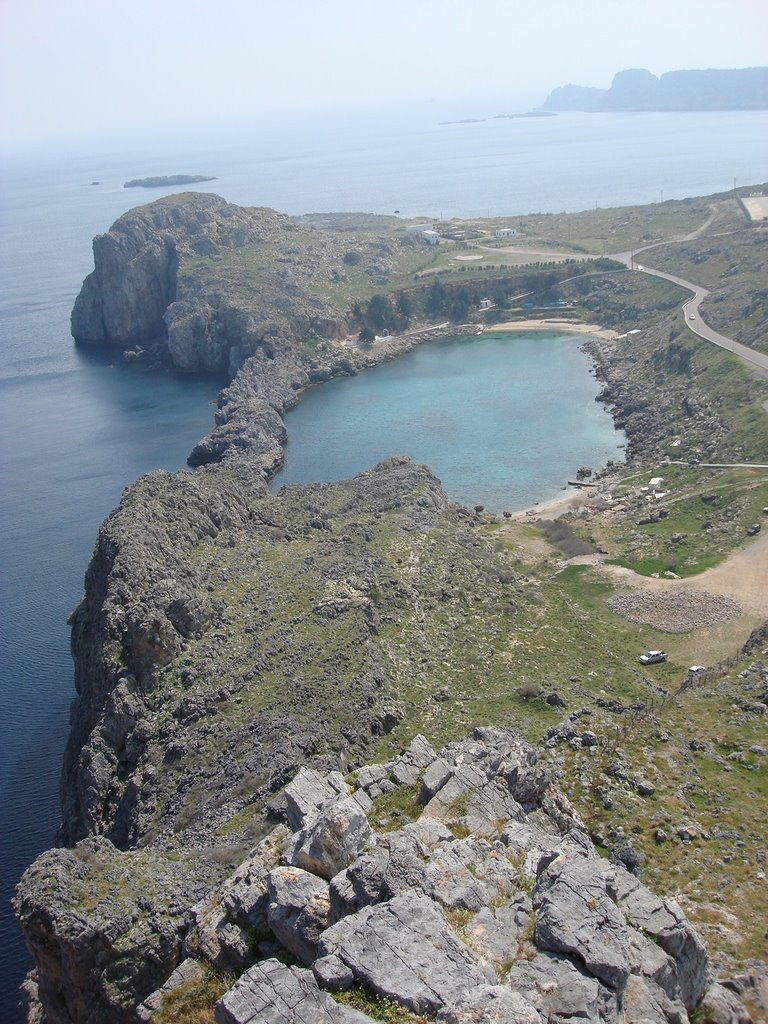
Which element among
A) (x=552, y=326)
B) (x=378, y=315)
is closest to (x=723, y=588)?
(x=552, y=326)

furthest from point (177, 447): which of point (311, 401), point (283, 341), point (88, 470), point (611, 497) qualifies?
point (611, 497)

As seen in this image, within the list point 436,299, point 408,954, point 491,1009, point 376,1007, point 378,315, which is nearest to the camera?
point 491,1009

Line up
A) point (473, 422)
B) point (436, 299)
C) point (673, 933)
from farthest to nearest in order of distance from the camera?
point (436, 299)
point (473, 422)
point (673, 933)

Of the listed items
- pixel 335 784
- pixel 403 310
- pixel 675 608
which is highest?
pixel 403 310

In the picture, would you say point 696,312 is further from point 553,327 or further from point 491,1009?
point 491,1009

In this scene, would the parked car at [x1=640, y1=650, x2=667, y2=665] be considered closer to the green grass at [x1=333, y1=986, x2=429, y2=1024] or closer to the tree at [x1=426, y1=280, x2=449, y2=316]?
the green grass at [x1=333, y1=986, x2=429, y2=1024]

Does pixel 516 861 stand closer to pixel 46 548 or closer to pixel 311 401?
pixel 46 548

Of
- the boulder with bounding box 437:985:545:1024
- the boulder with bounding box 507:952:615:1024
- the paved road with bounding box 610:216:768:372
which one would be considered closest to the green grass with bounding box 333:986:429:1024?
the boulder with bounding box 437:985:545:1024

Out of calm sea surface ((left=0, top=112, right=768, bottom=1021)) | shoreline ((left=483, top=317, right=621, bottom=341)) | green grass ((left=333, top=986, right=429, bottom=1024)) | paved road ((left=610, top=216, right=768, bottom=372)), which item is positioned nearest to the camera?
green grass ((left=333, top=986, right=429, bottom=1024))
